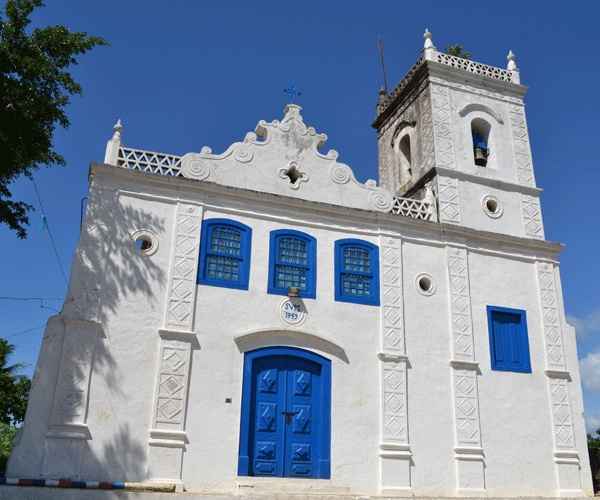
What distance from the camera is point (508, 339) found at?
1475cm

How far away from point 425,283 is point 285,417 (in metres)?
4.73

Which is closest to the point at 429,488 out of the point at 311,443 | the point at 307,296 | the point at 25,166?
the point at 311,443

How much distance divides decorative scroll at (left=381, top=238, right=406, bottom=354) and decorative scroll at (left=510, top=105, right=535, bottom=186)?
192 inches

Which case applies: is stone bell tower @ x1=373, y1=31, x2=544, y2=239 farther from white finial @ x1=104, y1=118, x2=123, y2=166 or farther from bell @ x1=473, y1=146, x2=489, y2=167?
white finial @ x1=104, y1=118, x2=123, y2=166

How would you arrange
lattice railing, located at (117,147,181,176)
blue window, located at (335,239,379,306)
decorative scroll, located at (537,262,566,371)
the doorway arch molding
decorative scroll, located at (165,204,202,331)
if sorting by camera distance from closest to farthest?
decorative scroll, located at (165,204,202,331), the doorway arch molding, lattice railing, located at (117,147,181,176), blue window, located at (335,239,379,306), decorative scroll, located at (537,262,566,371)

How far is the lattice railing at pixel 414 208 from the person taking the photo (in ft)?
49.5

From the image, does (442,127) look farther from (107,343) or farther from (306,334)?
(107,343)

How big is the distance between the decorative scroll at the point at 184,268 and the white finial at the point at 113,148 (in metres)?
1.72

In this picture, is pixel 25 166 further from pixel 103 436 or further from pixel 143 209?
pixel 103 436

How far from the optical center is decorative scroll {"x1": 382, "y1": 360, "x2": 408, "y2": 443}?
41.9 ft

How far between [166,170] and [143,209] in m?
1.07

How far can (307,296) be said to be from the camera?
43.4 feet

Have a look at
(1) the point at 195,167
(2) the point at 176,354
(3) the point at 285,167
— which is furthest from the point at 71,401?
(3) the point at 285,167

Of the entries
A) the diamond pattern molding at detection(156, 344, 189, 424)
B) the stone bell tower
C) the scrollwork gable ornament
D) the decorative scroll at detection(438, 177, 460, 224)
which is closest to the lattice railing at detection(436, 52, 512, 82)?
the stone bell tower
